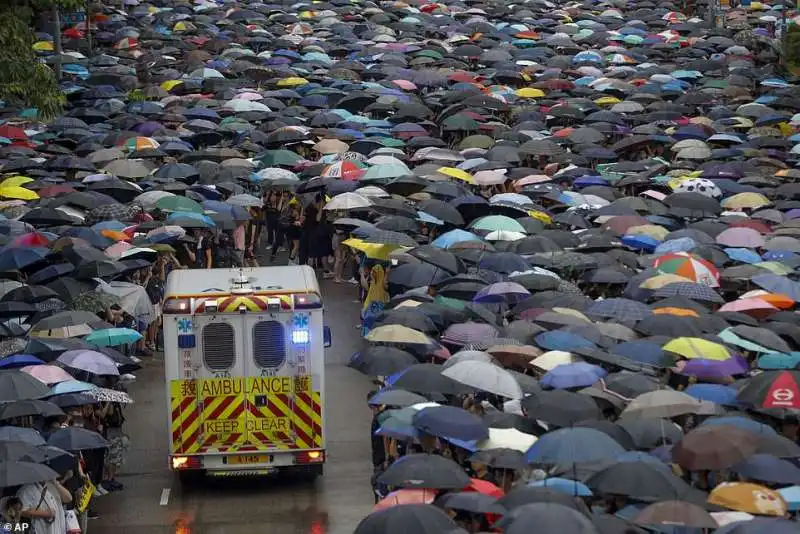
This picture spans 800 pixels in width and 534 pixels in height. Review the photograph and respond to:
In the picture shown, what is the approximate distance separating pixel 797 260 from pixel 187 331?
9.49 metres

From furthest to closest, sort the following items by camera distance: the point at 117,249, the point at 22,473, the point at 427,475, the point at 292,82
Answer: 1. the point at 292,82
2. the point at 117,249
3. the point at 22,473
4. the point at 427,475

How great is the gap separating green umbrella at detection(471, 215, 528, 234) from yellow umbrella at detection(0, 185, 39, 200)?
306 inches

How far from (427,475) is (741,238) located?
11.1 metres

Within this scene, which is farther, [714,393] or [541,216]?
[541,216]

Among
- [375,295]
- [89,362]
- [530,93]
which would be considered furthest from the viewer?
[530,93]

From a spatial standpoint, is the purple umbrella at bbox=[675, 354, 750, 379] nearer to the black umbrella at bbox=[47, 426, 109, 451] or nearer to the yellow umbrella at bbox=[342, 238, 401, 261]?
the black umbrella at bbox=[47, 426, 109, 451]

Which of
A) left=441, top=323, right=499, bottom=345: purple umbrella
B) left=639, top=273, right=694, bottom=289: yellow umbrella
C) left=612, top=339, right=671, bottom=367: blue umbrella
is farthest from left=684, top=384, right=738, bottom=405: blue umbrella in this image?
left=639, top=273, right=694, bottom=289: yellow umbrella

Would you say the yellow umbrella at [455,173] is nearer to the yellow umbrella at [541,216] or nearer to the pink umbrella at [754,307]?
the yellow umbrella at [541,216]

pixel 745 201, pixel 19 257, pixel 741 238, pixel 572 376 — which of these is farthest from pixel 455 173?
pixel 572 376

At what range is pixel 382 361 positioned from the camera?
54.7ft

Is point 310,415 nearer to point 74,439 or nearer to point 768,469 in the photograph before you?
point 74,439

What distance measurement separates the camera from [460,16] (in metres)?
52.0

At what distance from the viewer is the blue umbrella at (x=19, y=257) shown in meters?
21.1

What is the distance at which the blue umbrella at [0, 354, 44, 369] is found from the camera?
1672 cm
